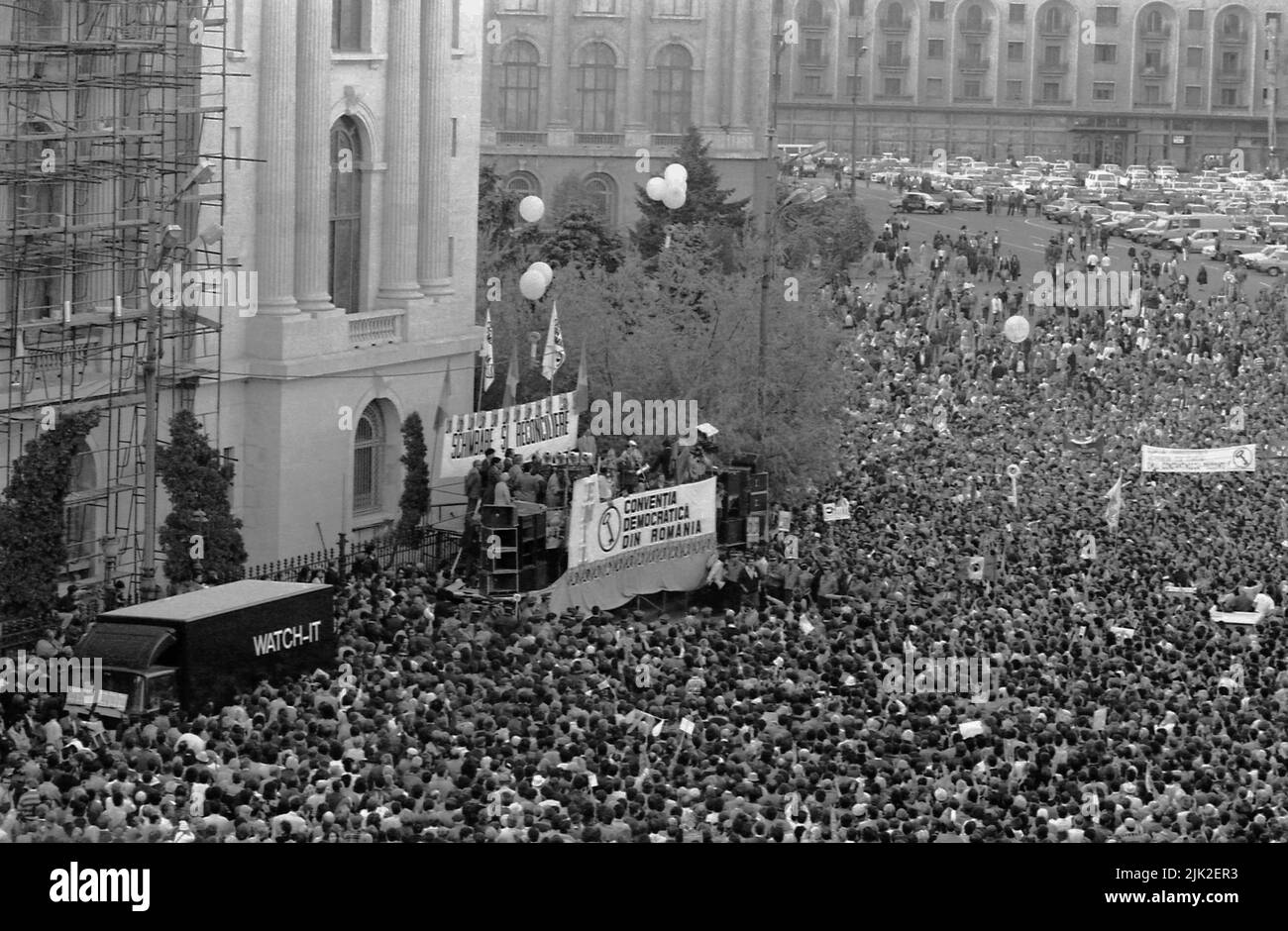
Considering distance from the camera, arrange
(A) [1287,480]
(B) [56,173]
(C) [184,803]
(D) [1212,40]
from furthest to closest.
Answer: (D) [1212,40] → (A) [1287,480] → (B) [56,173] → (C) [184,803]

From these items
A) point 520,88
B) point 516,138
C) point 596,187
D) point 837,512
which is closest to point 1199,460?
point 837,512

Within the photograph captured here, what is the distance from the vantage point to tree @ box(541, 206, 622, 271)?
6725cm

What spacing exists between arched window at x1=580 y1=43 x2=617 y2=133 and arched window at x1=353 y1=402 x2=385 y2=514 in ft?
181

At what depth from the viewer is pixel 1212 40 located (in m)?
154

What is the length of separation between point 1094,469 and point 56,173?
23.9 meters

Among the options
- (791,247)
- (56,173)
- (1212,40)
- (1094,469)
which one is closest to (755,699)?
(56,173)

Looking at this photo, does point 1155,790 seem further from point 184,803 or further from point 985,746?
point 184,803

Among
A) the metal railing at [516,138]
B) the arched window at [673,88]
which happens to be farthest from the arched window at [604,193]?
the arched window at [673,88]

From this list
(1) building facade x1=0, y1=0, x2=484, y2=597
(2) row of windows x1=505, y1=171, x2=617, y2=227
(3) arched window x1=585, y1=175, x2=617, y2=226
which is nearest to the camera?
(1) building facade x1=0, y1=0, x2=484, y2=597

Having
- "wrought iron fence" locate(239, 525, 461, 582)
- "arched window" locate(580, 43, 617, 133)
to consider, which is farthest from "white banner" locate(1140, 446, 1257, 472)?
"arched window" locate(580, 43, 617, 133)

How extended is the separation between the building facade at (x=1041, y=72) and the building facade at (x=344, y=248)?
105541 mm

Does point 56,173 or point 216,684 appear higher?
point 56,173
